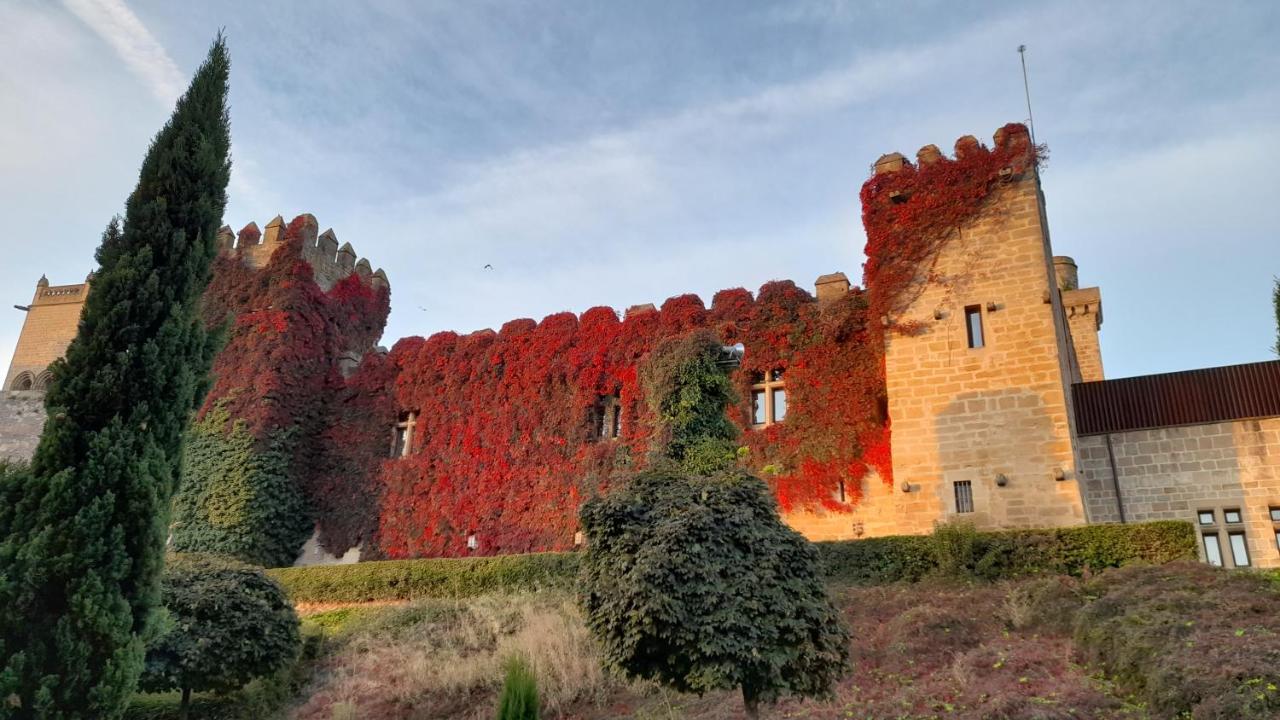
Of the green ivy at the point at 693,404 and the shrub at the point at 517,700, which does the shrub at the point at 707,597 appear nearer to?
the shrub at the point at 517,700

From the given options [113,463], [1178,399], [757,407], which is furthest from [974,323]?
[113,463]

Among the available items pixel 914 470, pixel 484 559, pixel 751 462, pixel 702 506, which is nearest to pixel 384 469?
pixel 484 559

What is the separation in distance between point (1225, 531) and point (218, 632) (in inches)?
607

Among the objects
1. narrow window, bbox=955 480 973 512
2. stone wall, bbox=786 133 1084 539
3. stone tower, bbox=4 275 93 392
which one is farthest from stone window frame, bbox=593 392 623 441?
stone tower, bbox=4 275 93 392

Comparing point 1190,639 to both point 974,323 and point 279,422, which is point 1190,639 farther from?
point 279,422

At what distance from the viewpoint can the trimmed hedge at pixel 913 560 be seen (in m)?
12.0

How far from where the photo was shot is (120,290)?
7617 millimetres

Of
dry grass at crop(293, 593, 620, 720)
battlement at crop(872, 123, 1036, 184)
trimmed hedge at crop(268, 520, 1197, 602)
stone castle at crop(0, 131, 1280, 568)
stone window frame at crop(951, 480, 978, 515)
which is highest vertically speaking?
battlement at crop(872, 123, 1036, 184)

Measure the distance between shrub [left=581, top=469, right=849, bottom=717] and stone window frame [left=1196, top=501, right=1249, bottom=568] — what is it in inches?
419

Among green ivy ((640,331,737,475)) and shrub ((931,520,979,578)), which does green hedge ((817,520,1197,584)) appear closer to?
shrub ((931,520,979,578))

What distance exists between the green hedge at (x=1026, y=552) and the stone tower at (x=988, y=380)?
1344 mm

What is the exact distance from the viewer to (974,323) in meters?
15.5

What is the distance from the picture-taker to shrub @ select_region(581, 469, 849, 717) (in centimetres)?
695

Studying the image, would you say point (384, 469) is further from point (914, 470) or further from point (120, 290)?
point (120, 290)
